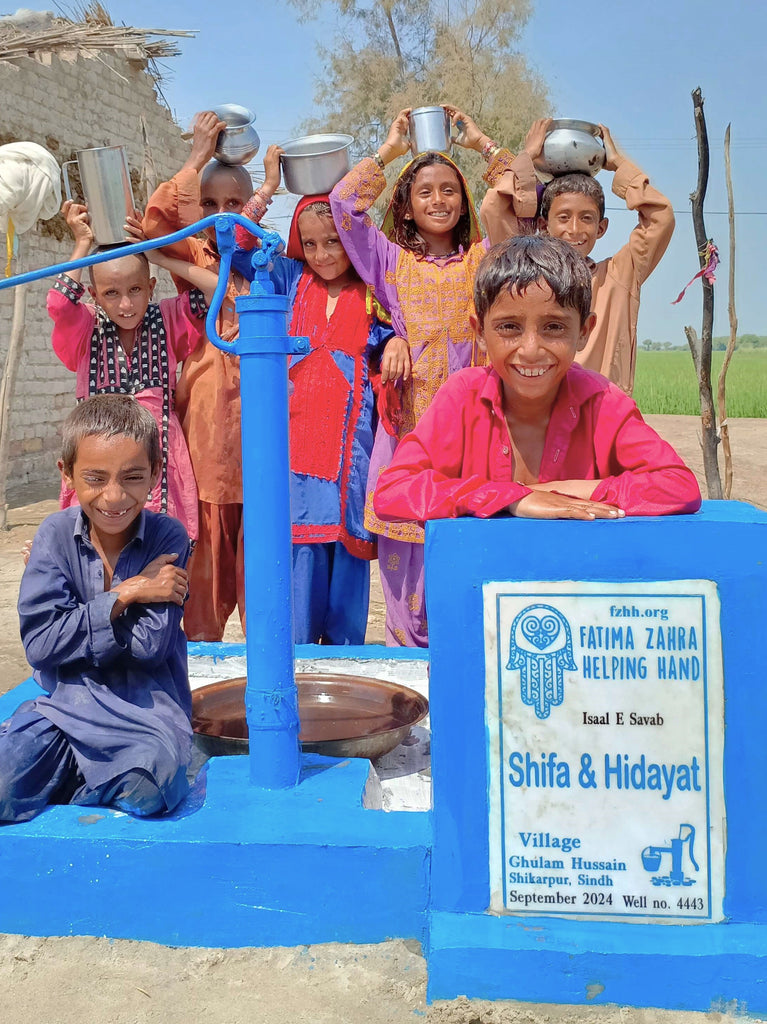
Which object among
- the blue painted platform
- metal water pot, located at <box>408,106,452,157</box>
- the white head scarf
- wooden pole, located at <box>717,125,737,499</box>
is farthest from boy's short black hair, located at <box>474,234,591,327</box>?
wooden pole, located at <box>717,125,737,499</box>

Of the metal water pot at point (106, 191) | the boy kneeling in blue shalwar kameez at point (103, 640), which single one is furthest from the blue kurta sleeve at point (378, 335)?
the boy kneeling in blue shalwar kameez at point (103, 640)

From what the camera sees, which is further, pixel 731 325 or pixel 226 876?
pixel 731 325

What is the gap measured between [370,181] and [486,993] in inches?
101

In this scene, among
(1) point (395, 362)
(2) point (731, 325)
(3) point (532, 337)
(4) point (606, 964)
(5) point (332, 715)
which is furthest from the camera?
(2) point (731, 325)

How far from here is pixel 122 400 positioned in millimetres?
2305

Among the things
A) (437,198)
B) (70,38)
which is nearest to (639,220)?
(437,198)

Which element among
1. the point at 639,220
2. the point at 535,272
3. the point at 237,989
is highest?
the point at 639,220

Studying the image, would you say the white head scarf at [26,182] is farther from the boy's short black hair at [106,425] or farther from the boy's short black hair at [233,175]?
the boy's short black hair at [106,425]

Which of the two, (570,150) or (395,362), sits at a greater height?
(570,150)

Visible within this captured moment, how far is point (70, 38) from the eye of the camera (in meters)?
9.66

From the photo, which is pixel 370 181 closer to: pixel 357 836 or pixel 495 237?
pixel 495 237

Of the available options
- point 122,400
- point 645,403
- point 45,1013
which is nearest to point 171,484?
point 122,400

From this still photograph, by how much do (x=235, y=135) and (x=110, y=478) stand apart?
188 centimetres

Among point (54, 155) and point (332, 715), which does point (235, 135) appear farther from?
point (54, 155)
